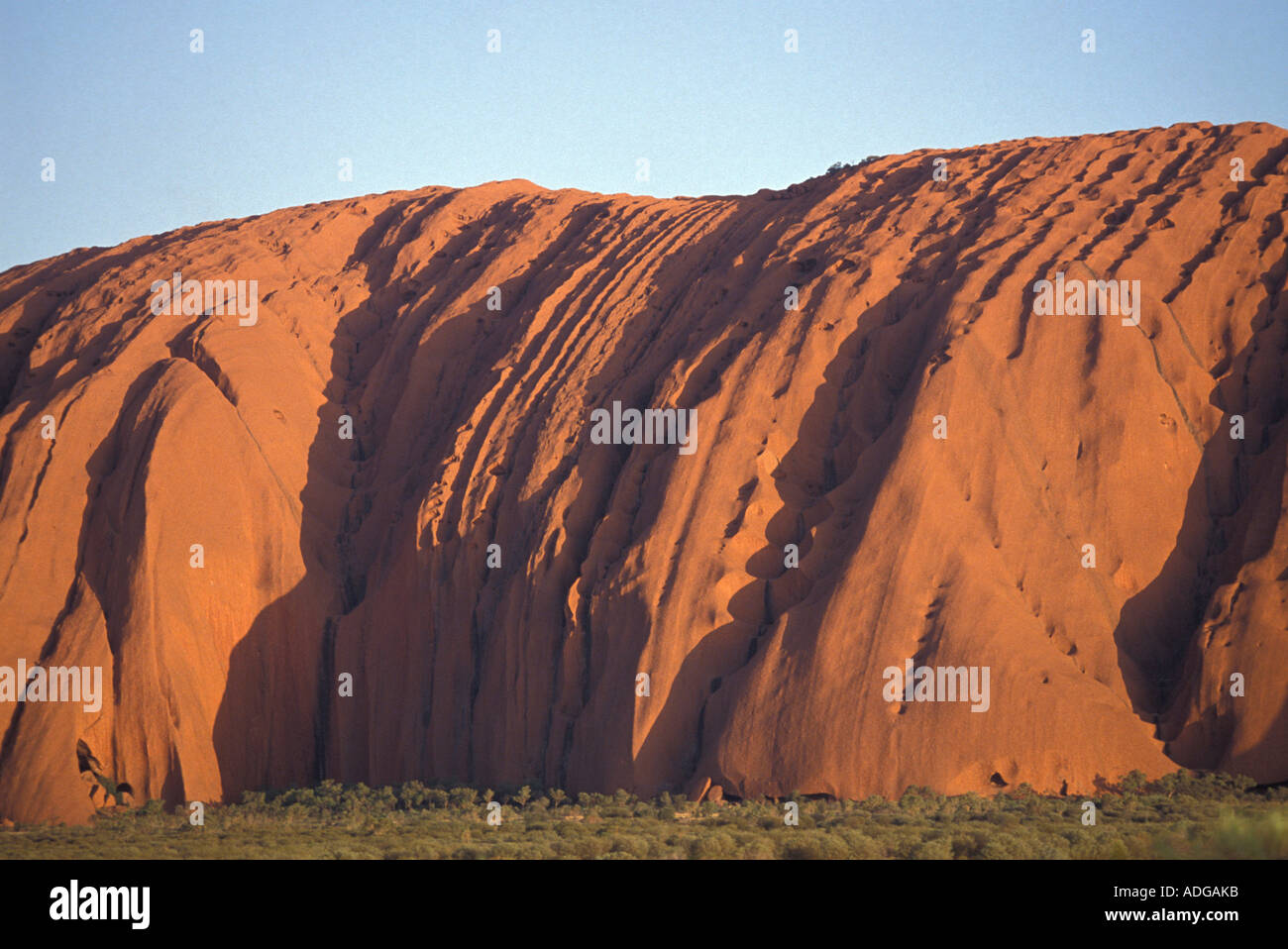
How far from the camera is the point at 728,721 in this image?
22.8 meters

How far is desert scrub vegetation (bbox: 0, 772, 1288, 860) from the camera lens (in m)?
15.9

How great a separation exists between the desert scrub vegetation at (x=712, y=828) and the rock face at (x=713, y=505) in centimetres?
96

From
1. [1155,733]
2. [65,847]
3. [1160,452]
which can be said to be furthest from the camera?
[1160,452]

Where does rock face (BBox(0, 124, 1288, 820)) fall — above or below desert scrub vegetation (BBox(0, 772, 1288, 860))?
above

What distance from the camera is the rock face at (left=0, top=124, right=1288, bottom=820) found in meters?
22.4

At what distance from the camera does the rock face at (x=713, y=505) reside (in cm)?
2241

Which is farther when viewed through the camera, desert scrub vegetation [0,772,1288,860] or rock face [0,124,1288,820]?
rock face [0,124,1288,820]

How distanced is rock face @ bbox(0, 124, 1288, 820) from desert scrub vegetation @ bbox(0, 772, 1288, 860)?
3.14ft

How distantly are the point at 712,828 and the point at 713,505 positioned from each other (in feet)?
26.7

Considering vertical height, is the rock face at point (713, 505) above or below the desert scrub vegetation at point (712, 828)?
above

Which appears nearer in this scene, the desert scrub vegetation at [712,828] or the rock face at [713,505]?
the desert scrub vegetation at [712,828]
